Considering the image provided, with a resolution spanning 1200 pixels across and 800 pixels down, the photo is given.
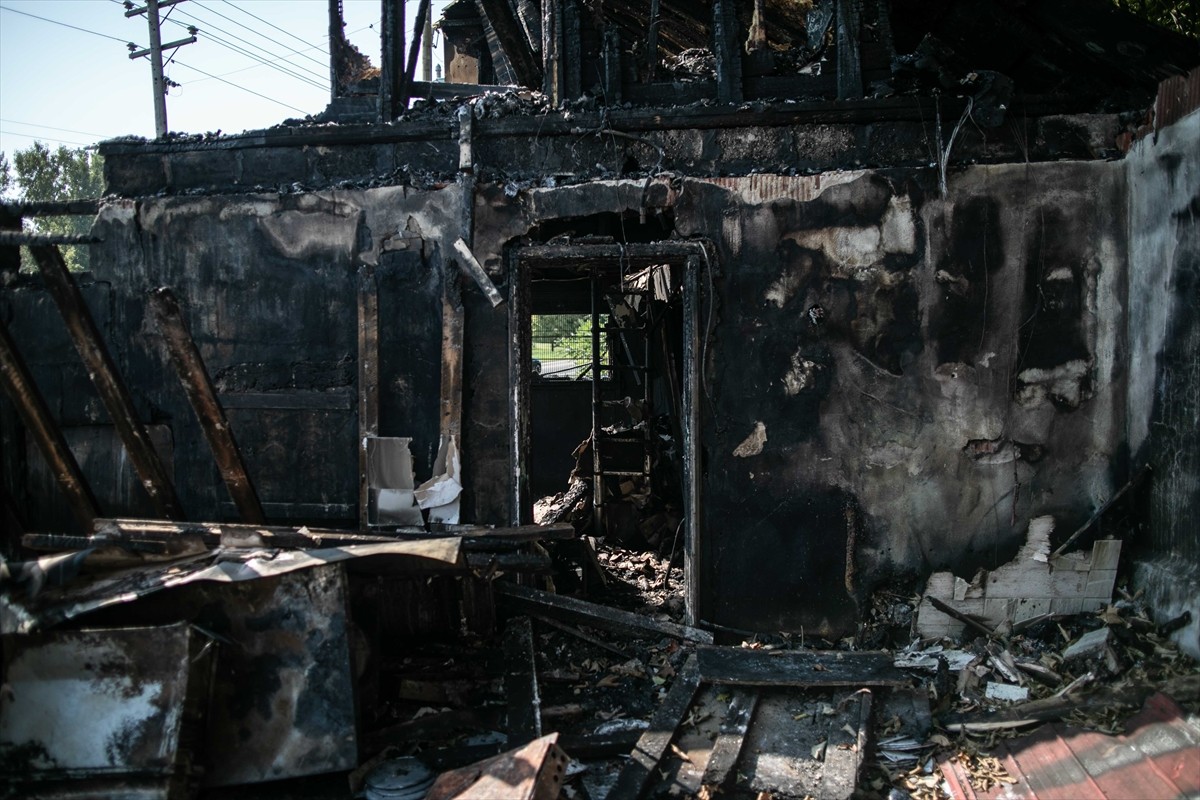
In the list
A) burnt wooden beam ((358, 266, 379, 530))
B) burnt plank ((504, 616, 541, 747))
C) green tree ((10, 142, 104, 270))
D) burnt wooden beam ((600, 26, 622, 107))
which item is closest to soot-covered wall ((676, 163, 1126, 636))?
burnt wooden beam ((600, 26, 622, 107))

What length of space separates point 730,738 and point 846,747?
58 cm

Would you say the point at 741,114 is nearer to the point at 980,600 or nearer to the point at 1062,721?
the point at 980,600

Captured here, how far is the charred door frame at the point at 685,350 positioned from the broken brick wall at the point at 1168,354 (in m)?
2.64

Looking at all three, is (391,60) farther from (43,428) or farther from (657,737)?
(657,737)

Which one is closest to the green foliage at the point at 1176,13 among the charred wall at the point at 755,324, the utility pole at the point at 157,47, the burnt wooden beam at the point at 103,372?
the charred wall at the point at 755,324

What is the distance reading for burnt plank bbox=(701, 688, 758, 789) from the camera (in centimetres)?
414

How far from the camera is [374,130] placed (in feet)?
19.4

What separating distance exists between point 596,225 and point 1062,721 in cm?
481

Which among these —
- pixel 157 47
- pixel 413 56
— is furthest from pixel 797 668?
pixel 157 47

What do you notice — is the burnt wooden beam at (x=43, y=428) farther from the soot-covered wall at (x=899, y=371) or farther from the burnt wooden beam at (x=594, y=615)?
the soot-covered wall at (x=899, y=371)

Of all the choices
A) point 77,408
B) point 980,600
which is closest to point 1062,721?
point 980,600

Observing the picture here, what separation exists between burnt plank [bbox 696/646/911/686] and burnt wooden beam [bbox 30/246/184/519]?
339 cm

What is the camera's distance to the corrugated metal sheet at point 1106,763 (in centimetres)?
374

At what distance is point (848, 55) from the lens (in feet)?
19.0
